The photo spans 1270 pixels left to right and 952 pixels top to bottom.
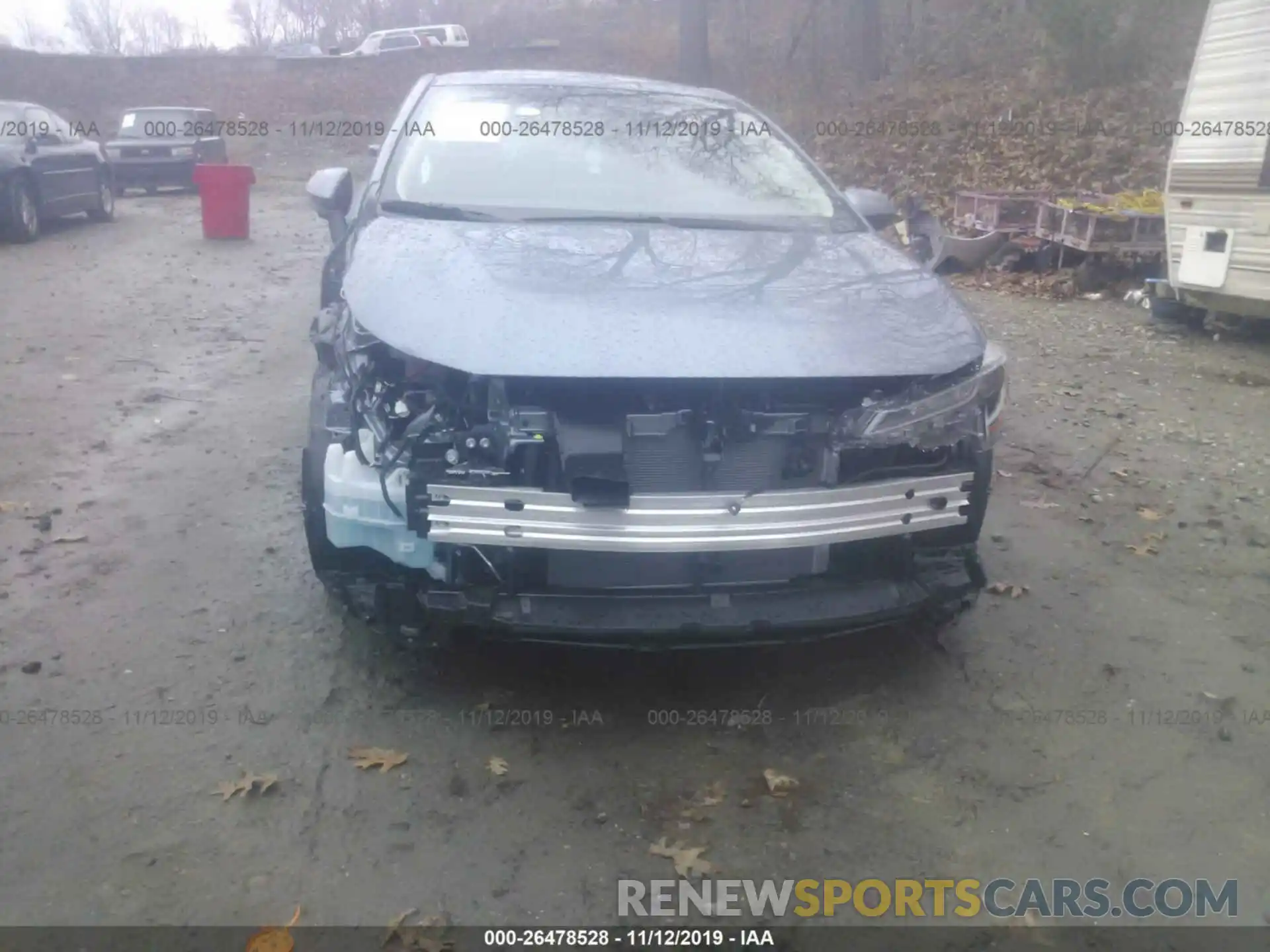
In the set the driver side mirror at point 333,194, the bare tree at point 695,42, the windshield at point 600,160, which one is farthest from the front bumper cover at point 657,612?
the bare tree at point 695,42

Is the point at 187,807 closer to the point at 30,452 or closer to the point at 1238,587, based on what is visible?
the point at 30,452

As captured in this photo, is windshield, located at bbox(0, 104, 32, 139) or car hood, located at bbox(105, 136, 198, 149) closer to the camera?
windshield, located at bbox(0, 104, 32, 139)

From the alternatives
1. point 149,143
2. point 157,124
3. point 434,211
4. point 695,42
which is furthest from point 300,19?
point 434,211

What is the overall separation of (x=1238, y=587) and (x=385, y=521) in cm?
339

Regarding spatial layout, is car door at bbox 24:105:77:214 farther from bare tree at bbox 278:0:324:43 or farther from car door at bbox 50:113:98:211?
bare tree at bbox 278:0:324:43

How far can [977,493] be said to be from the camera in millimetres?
3455

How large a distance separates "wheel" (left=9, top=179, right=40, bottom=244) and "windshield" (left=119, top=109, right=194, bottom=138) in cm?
709

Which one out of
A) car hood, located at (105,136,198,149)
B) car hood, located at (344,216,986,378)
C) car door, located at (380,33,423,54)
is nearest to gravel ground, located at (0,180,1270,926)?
car hood, located at (344,216,986,378)

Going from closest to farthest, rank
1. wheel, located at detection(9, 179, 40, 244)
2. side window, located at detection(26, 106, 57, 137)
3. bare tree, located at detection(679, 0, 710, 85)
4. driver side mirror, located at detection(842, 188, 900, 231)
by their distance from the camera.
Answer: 1. driver side mirror, located at detection(842, 188, 900, 231)
2. wheel, located at detection(9, 179, 40, 244)
3. side window, located at detection(26, 106, 57, 137)
4. bare tree, located at detection(679, 0, 710, 85)

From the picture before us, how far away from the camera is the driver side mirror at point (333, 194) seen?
4820mm

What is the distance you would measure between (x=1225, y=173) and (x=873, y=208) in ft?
15.7

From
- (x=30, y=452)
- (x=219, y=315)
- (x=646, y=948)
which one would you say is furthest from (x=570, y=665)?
(x=219, y=315)

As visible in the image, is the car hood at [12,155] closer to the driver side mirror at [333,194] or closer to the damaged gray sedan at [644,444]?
the driver side mirror at [333,194]

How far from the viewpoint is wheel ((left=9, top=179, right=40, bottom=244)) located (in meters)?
11.7
